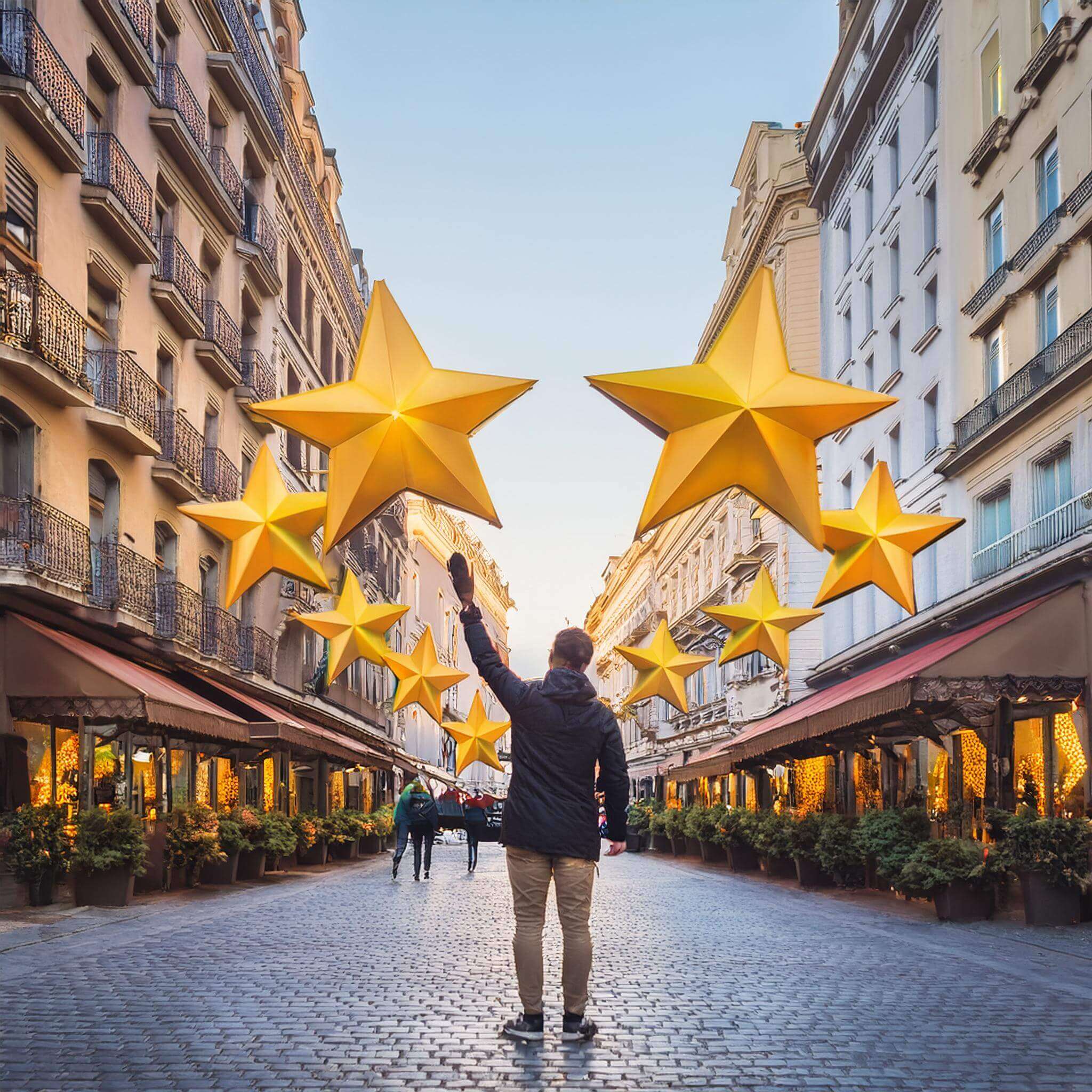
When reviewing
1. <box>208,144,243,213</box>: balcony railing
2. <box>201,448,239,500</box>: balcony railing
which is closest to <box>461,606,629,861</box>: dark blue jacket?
<box>201,448,239,500</box>: balcony railing

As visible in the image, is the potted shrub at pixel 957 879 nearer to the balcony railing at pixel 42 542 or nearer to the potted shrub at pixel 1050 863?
the potted shrub at pixel 1050 863

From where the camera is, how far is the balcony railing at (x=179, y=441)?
2417cm

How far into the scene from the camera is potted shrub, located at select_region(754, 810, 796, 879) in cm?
2245

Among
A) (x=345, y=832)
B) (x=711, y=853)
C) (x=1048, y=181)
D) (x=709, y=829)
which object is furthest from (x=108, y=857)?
(x=711, y=853)

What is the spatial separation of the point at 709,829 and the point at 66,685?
1783cm

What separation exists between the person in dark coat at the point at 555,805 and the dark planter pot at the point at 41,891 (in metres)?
9.99

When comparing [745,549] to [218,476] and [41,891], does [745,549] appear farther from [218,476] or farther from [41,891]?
[41,891]

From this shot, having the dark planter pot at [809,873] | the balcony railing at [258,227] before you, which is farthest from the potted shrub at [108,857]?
the balcony railing at [258,227]

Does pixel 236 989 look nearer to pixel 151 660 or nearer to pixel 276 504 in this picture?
pixel 276 504

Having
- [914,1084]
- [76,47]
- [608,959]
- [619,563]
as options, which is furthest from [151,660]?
[619,563]

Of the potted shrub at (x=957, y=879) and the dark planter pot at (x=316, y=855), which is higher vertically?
the potted shrub at (x=957, y=879)

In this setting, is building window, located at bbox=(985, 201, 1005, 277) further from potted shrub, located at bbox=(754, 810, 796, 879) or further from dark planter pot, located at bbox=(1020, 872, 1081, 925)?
dark planter pot, located at bbox=(1020, 872, 1081, 925)

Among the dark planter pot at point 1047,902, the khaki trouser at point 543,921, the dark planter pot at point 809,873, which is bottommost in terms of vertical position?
the dark planter pot at point 809,873

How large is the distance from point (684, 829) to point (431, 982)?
82.3 ft
